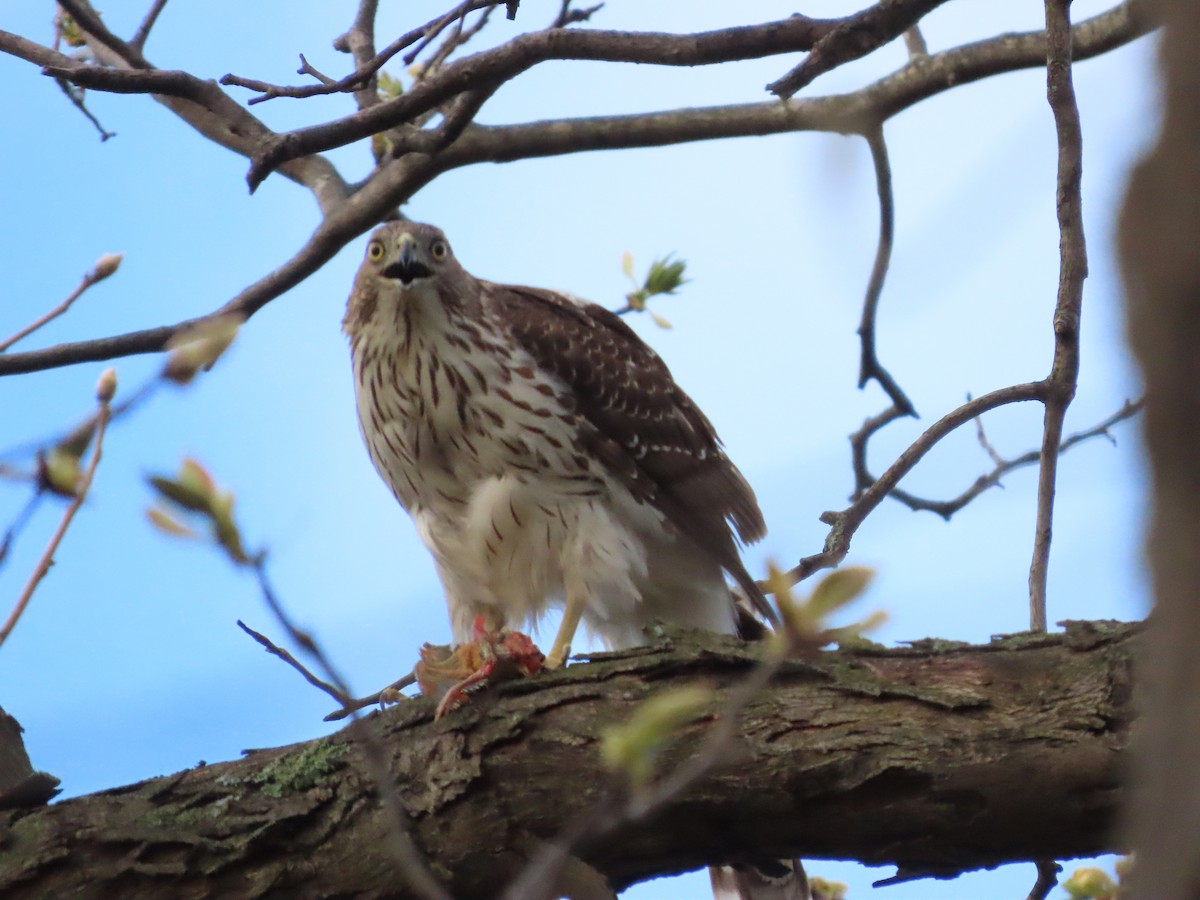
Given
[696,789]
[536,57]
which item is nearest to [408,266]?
[536,57]

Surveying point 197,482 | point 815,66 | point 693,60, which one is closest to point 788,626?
point 197,482

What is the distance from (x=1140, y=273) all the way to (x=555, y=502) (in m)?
4.32

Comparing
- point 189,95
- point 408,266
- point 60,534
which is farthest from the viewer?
point 408,266

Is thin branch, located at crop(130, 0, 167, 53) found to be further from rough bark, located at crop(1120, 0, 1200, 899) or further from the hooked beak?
rough bark, located at crop(1120, 0, 1200, 899)

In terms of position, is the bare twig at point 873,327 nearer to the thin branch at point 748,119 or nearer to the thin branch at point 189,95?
the thin branch at point 748,119

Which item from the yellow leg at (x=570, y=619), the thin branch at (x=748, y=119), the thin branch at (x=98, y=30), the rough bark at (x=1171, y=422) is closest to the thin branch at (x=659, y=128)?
the thin branch at (x=748, y=119)

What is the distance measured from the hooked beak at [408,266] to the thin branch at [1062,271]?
94.2 inches

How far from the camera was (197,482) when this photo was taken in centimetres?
161

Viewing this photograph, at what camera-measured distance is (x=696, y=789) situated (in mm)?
3316

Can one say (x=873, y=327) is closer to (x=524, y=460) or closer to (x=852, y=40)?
(x=524, y=460)

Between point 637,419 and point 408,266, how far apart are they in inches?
42.1

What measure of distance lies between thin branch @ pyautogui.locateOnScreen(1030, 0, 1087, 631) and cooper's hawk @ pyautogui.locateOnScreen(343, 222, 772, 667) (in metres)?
1.74

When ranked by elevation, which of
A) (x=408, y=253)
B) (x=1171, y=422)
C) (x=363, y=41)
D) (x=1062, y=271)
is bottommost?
(x=1171, y=422)

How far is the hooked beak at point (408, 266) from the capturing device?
527cm
